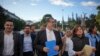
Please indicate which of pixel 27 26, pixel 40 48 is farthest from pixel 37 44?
pixel 27 26

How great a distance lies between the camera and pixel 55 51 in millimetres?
6156

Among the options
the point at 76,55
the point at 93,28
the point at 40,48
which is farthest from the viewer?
the point at 93,28

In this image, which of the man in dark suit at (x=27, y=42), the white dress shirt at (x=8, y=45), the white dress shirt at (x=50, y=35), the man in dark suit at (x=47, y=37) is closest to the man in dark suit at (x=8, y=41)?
the white dress shirt at (x=8, y=45)

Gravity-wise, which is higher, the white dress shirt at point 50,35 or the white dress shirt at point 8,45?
the white dress shirt at point 50,35

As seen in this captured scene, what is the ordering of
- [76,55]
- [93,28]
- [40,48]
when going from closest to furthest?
[40,48] → [76,55] → [93,28]

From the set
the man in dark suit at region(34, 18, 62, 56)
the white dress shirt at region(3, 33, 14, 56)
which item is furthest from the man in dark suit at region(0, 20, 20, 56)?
the man in dark suit at region(34, 18, 62, 56)

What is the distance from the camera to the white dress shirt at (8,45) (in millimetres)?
6184

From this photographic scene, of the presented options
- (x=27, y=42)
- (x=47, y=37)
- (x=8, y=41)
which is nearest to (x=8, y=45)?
(x=8, y=41)

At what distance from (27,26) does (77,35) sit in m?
2.24

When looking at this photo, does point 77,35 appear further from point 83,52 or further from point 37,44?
point 37,44

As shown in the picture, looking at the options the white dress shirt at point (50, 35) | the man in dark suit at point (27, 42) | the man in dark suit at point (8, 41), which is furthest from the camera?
the man in dark suit at point (27, 42)

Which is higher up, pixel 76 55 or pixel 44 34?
pixel 44 34

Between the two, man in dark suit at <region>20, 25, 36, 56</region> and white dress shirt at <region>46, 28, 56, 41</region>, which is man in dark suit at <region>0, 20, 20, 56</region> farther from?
man in dark suit at <region>20, 25, 36, 56</region>

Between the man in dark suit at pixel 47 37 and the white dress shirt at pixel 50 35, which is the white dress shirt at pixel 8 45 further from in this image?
the white dress shirt at pixel 50 35
